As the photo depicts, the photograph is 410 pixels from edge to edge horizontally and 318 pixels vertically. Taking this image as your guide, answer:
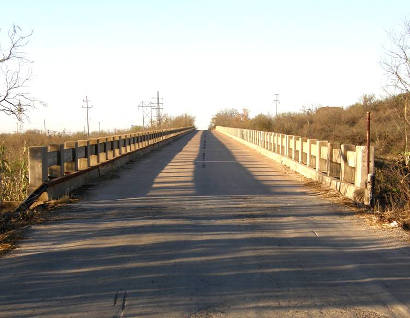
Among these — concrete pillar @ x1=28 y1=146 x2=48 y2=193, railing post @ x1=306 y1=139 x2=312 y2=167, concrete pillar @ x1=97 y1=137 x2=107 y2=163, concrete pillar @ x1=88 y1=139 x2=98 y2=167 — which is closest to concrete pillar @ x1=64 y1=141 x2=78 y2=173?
concrete pillar @ x1=88 y1=139 x2=98 y2=167

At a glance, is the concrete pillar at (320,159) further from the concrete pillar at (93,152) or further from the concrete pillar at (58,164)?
the concrete pillar at (58,164)

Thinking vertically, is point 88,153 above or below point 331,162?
above

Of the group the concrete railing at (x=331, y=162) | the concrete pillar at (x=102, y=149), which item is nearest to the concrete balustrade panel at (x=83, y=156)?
the concrete pillar at (x=102, y=149)

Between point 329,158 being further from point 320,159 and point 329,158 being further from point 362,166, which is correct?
point 362,166

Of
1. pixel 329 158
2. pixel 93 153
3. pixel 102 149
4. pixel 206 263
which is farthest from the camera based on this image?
pixel 102 149

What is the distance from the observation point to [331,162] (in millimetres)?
13023

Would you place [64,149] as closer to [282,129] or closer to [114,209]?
[114,209]

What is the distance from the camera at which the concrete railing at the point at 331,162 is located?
33.5ft

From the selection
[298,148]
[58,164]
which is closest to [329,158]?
[298,148]

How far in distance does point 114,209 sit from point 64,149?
336cm

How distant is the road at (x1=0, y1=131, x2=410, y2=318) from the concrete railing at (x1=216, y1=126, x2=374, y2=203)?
31.6 inches

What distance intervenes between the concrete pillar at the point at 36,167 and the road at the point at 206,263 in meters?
0.94

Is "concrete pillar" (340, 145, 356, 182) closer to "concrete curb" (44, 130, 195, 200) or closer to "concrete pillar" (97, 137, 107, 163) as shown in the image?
"concrete curb" (44, 130, 195, 200)

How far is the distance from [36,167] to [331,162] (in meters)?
7.77
